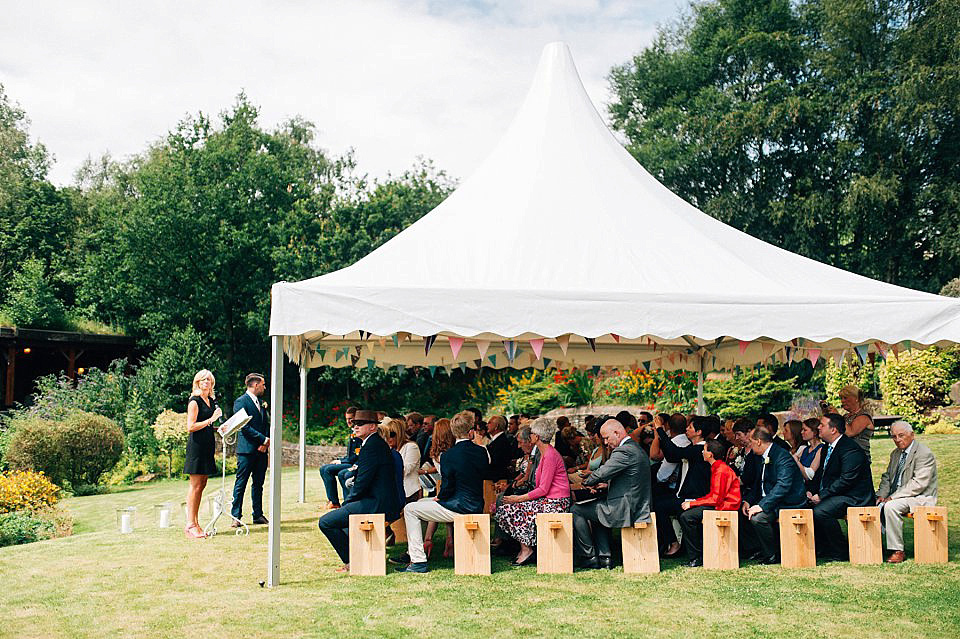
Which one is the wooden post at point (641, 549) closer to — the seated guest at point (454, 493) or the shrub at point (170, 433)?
the seated guest at point (454, 493)

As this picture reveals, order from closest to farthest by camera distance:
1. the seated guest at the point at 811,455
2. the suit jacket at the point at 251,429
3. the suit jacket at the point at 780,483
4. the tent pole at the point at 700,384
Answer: the suit jacket at the point at 780,483, the seated guest at the point at 811,455, the suit jacket at the point at 251,429, the tent pole at the point at 700,384

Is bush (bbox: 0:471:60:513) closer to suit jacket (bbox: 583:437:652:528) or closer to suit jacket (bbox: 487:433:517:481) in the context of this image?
suit jacket (bbox: 487:433:517:481)

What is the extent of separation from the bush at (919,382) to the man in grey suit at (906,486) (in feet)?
34.9

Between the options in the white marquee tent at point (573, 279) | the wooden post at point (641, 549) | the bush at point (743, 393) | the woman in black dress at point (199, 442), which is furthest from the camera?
the bush at point (743, 393)

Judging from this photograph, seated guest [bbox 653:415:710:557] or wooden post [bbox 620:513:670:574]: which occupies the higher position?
seated guest [bbox 653:415:710:557]

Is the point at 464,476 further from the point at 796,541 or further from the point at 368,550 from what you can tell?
the point at 796,541

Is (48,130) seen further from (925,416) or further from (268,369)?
(925,416)

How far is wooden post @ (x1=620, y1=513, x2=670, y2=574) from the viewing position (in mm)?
7422

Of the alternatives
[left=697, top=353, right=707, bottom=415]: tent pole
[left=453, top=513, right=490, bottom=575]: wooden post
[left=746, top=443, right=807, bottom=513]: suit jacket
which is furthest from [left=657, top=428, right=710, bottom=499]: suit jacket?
[left=697, top=353, right=707, bottom=415]: tent pole

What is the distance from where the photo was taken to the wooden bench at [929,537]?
25.2 ft

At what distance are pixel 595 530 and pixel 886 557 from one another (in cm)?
263

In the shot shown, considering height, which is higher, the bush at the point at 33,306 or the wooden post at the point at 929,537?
the bush at the point at 33,306

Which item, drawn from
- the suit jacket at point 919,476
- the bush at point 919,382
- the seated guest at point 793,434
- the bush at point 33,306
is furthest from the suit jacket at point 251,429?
the bush at point 33,306

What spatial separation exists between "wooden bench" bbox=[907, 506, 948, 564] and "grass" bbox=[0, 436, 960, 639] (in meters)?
0.14
